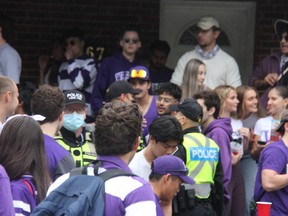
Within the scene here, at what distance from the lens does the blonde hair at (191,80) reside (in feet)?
30.9

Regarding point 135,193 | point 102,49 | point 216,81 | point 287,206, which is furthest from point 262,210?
point 102,49

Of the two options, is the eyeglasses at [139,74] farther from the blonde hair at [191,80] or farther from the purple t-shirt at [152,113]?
the blonde hair at [191,80]

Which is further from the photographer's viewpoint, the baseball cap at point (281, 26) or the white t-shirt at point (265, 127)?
the baseball cap at point (281, 26)

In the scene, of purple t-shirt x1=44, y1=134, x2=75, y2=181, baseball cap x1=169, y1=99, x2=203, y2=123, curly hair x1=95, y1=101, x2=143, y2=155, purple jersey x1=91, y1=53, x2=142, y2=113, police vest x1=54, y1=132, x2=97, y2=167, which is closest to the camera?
curly hair x1=95, y1=101, x2=143, y2=155

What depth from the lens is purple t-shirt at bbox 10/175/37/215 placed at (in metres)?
5.25

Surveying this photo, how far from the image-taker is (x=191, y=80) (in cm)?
947

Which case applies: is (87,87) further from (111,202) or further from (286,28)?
(111,202)

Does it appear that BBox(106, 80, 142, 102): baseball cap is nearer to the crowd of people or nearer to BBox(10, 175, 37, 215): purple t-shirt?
the crowd of people

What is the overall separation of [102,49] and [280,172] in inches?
159

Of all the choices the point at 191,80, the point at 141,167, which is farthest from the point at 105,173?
the point at 191,80

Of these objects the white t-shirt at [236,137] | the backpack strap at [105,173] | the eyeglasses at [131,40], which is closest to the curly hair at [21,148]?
the backpack strap at [105,173]

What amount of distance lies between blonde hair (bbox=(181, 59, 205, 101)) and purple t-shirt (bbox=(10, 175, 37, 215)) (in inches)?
167

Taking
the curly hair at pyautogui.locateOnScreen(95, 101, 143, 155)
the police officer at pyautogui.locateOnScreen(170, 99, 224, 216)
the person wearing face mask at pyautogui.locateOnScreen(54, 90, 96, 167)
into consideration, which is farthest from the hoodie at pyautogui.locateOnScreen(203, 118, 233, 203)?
the curly hair at pyautogui.locateOnScreen(95, 101, 143, 155)

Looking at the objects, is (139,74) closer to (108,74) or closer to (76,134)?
(108,74)
